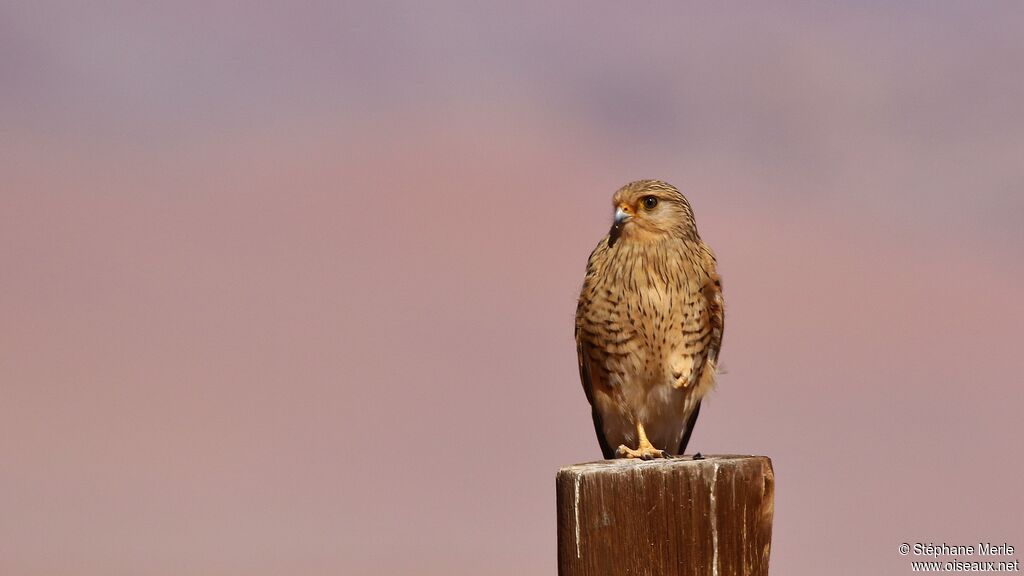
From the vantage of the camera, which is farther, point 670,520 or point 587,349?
point 587,349

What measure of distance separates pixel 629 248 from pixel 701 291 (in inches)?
17.1

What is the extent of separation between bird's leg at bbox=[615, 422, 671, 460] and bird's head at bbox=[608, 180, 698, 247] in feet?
3.26

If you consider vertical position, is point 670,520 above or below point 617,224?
below

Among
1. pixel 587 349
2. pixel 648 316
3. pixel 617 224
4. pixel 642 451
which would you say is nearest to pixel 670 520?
pixel 642 451

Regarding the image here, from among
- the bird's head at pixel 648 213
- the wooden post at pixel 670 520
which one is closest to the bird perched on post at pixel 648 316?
the bird's head at pixel 648 213

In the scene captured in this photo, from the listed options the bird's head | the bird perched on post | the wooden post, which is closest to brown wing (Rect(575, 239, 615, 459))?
the bird perched on post

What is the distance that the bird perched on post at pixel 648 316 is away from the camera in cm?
579

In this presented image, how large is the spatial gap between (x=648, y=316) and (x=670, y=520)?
7.52 feet

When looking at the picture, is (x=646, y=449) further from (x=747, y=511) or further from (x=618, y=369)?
(x=747, y=511)

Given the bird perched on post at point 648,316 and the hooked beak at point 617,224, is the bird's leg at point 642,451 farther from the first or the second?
the hooked beak at point 617,224

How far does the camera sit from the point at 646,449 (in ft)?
18.7

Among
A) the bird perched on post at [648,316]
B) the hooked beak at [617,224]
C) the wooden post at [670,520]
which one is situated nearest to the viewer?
the wooden post at [670,520]

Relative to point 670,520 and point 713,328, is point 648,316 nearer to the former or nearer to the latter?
point 713,328

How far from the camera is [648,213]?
5973 millimetres
